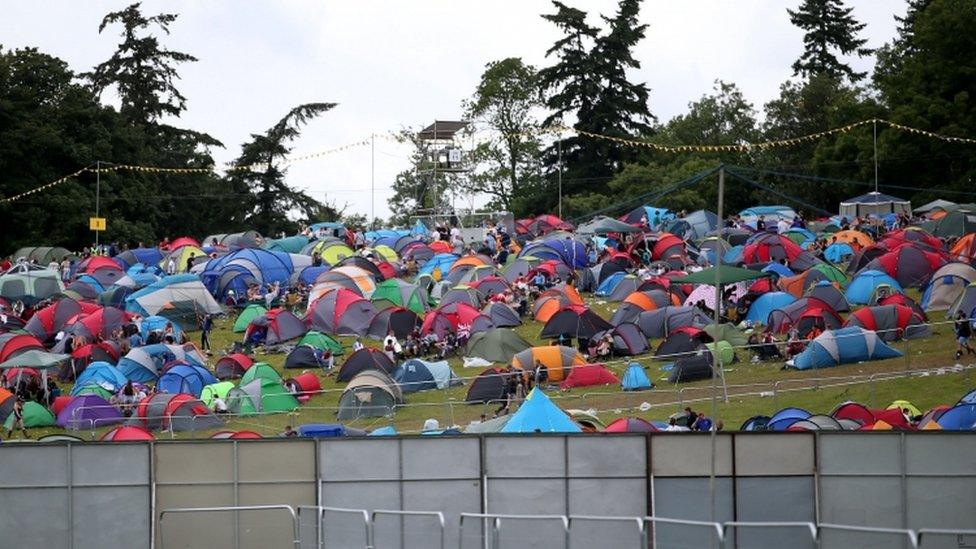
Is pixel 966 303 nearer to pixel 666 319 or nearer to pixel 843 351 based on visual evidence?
pixel 843 351

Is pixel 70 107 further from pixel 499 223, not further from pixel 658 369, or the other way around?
pixel 658 369

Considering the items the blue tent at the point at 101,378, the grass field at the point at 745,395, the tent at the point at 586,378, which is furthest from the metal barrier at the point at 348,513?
the blue tent at the point at 101,378

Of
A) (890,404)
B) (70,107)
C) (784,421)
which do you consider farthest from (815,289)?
(70,107)

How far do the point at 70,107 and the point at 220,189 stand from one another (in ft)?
38.7

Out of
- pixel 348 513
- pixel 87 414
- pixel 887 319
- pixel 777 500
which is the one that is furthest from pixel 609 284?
pixel 348 513

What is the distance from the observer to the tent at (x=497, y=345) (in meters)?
37.6

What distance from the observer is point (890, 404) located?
95.0ft

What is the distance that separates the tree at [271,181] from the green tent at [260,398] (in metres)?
41.4

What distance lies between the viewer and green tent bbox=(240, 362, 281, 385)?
33.8 m

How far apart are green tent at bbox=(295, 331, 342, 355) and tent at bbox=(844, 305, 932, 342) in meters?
12.9

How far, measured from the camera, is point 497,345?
3778 cm

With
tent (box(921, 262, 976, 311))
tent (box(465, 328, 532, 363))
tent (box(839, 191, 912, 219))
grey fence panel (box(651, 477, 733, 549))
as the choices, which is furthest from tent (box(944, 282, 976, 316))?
tent (box(839, 191, 912, 219))

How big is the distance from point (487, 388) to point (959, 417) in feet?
35.6

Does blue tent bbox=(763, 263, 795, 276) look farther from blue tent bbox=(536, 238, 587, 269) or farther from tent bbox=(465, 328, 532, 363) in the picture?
tent bbox=(465, 328, 532, 363)
